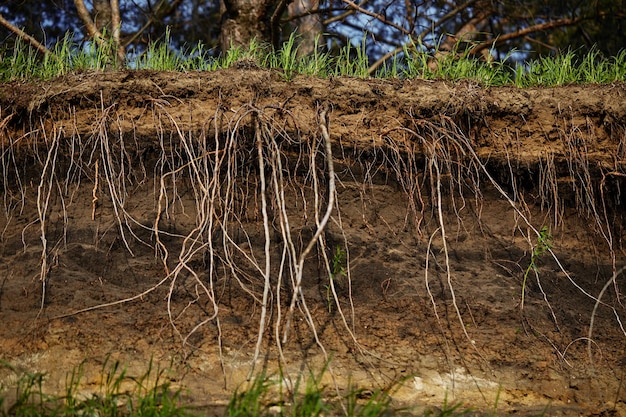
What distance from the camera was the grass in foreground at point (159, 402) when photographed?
263cm

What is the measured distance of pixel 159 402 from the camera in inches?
113

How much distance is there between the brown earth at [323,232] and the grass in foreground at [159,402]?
13 centimetres

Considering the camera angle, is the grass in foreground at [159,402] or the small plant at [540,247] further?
the small plant at [540,247]

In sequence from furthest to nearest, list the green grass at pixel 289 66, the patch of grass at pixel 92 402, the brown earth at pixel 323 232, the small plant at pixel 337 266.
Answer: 1. the green grass at pixel 289 66
2. the small plant at pixel 337 266
3. the brown earth at pixel 323 232
4. the patch of grass at pixel 92 402

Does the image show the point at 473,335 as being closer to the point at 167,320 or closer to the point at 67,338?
the point at 167,320

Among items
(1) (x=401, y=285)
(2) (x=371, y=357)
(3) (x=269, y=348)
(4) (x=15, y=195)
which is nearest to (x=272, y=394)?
(3) (x=269, y=348)

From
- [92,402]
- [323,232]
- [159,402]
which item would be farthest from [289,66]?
[92,402]

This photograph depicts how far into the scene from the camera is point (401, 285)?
3486 millimetres

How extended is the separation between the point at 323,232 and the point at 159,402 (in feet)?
3.83

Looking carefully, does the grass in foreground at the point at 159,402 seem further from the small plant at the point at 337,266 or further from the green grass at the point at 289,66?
the green grass at the point at 289,66

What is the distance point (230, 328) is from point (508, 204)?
164cm

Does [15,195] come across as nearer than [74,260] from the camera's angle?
No

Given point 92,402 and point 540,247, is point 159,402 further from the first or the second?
point 540,247

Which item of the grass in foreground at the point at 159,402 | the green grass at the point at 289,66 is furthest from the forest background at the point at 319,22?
the grass in foreground at the point at 159,402
